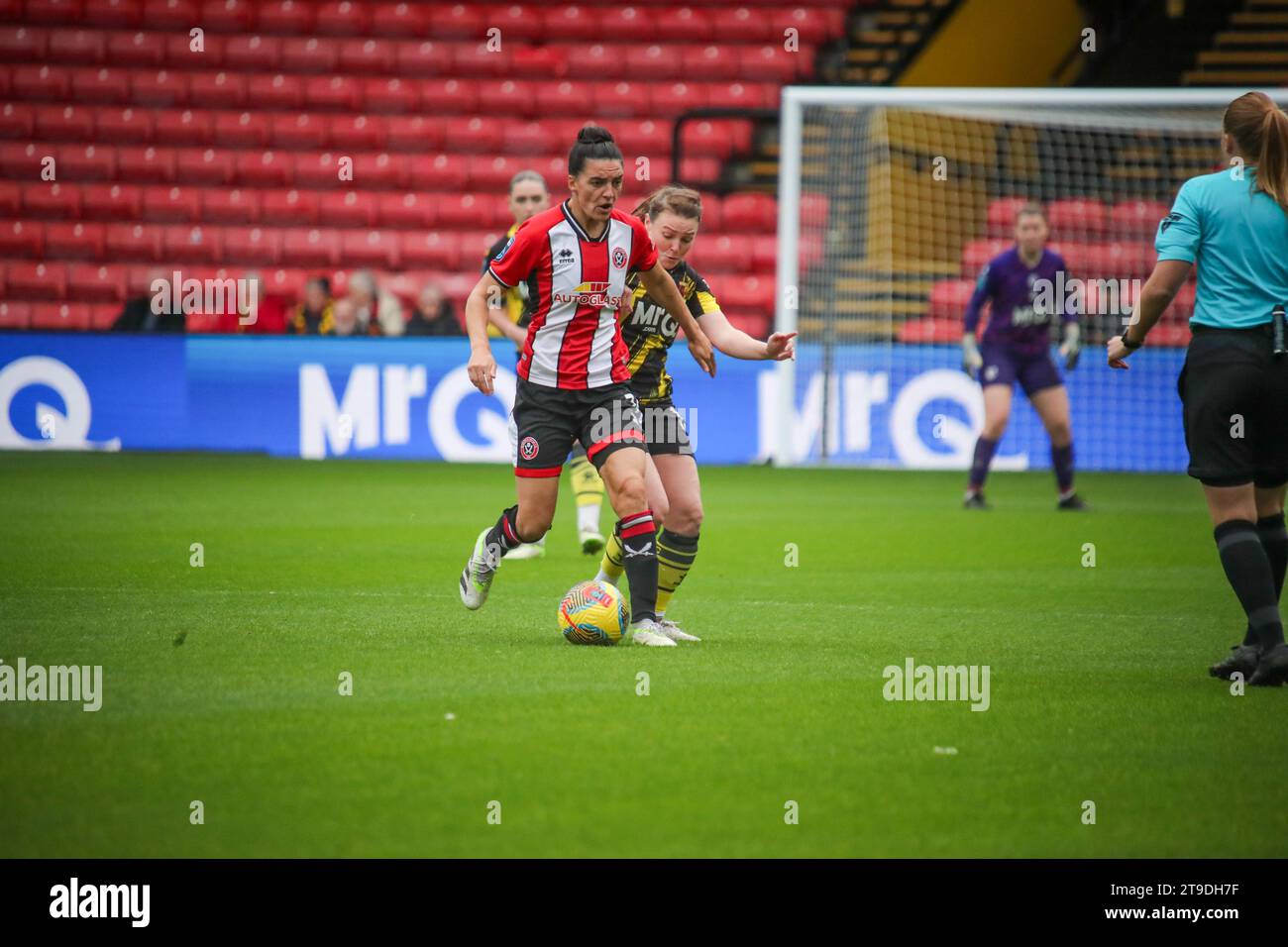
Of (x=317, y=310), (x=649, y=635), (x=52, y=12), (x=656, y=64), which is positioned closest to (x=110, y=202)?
(x=52, y=12)

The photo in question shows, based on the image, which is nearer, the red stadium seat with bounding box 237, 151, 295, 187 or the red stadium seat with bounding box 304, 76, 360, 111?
the red stadium seat with bounding box 237, 151, 295, 187

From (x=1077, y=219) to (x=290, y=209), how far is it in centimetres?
929

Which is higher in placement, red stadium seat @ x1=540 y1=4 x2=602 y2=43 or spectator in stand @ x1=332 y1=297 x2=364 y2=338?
red stadium seat @ x1=540 y1=4 x2=602 y2=43

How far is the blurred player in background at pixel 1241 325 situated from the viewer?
19.4ft

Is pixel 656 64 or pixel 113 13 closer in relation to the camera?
pixel 656 64

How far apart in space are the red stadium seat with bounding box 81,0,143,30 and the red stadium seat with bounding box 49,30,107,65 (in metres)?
0.46

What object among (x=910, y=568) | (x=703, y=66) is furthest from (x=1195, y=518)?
(x=703, y=66)

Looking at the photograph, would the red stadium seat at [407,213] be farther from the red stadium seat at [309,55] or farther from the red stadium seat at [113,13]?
the red stadium seat at [113,13]

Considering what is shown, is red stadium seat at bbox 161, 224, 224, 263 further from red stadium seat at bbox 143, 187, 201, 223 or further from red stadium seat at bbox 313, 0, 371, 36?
red stadium seat at bbox 313, 0, 371, 36

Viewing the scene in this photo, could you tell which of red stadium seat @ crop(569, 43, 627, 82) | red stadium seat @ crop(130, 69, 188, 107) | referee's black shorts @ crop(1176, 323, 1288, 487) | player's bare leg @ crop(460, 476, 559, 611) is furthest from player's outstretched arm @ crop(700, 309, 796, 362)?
red stadium seat @ crop(130, 69, 188, 107)

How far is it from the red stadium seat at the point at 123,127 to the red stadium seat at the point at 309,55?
6.36 feet

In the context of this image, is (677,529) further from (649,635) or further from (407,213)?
(407,213)

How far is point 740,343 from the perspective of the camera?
7281 millimetres

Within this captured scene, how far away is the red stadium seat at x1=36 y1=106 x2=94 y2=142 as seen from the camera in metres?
21.4
